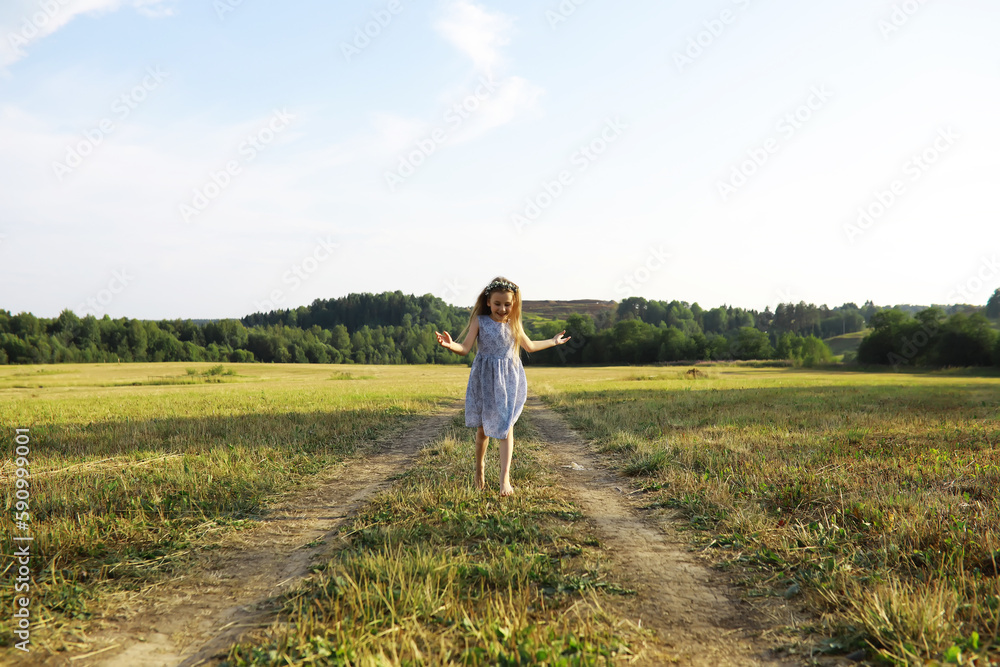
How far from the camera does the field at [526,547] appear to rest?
9.70ft

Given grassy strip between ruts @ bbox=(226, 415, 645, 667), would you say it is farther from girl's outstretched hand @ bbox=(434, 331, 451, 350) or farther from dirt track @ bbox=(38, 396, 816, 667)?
girl's outstretched hand @ bbox=(434, 331, 451, 350)

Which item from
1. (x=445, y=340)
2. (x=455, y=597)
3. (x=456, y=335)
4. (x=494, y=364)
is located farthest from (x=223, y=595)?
(x=456, y=335)

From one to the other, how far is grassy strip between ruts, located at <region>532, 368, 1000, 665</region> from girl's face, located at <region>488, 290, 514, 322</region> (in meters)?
2.90

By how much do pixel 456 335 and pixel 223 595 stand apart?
8314 cm

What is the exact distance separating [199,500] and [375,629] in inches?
159

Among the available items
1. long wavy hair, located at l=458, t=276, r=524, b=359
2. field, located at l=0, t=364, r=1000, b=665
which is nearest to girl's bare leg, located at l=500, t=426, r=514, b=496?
field, located at l=0, t=364, r=1000, b=665

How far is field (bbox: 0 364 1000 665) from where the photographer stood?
9.70ft

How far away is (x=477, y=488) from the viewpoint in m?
6.38

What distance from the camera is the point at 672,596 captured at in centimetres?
365

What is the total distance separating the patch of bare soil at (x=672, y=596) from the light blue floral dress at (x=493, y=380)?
137 cm

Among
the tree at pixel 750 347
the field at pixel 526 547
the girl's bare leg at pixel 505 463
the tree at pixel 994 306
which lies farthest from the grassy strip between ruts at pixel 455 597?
the tree at pixel 994 306

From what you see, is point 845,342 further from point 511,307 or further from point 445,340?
point 445,340

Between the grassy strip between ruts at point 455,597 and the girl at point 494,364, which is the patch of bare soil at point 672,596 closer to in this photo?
the grassy strip between ruts at point 455,597

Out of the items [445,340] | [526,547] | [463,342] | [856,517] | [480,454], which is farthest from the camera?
[463,342]
